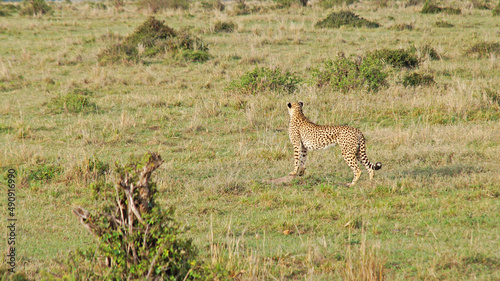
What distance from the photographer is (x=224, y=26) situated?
73.8 ft

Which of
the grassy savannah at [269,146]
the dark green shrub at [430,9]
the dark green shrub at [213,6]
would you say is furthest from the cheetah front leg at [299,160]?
the dark green shrub at [213,6]

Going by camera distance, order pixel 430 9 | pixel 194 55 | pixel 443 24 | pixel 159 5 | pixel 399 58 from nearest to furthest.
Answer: pixel 399 58
pixel 194 55
pixel 443 24
pixel 430 9
pixel 159 5

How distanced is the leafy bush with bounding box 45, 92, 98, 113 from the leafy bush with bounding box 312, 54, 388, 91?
5.51 m

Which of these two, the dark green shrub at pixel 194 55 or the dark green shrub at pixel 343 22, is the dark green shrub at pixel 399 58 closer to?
the dark green shrub at pixel 194 55

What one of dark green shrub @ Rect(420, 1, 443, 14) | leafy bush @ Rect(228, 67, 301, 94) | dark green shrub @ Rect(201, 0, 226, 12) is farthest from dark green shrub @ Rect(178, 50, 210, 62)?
dark green shrub @ Rect(420, 1, 443, 14)

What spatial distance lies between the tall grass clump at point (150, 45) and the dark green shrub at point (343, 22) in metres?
6.89

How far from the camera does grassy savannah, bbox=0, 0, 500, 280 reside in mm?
5125

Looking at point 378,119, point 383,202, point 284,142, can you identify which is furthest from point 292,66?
point 383,202

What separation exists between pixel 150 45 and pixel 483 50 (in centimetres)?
1117

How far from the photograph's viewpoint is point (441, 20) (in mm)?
23453

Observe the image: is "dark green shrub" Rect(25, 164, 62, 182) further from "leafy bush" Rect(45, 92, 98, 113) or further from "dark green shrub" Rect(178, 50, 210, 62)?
"dark green shrub" Rect(178, 50, 210, 62)

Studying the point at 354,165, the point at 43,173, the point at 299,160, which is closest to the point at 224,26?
the point at 299,160

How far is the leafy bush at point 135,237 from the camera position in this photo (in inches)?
145

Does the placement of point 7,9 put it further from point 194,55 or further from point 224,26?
point 194,55
